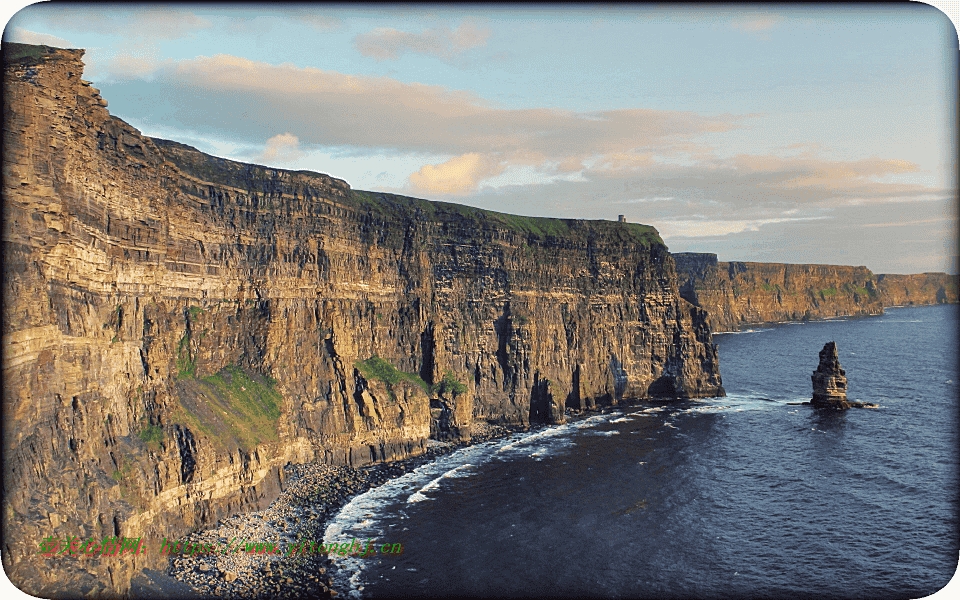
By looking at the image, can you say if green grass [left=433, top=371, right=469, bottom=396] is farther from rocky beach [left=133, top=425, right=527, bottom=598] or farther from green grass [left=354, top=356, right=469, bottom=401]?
rocky beach [left=133, top=425, right=527, bottom=598]

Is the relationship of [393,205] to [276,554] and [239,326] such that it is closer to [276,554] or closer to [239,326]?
[239,326]

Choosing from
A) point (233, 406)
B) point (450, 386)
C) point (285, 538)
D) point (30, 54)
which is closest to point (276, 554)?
point (285, 538)

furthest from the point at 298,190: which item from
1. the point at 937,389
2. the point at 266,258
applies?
the point at 937,389

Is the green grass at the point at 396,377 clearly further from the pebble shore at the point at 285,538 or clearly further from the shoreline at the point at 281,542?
the pebble shore at the point at 285,538

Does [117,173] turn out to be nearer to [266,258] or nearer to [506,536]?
[266,258]

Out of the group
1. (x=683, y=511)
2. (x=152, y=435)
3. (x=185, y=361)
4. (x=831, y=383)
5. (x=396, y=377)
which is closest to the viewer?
(x=152, y=435)

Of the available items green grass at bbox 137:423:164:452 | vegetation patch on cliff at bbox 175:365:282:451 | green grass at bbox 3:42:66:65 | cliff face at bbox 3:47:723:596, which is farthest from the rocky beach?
green grass at bbox 3:42:66:65
